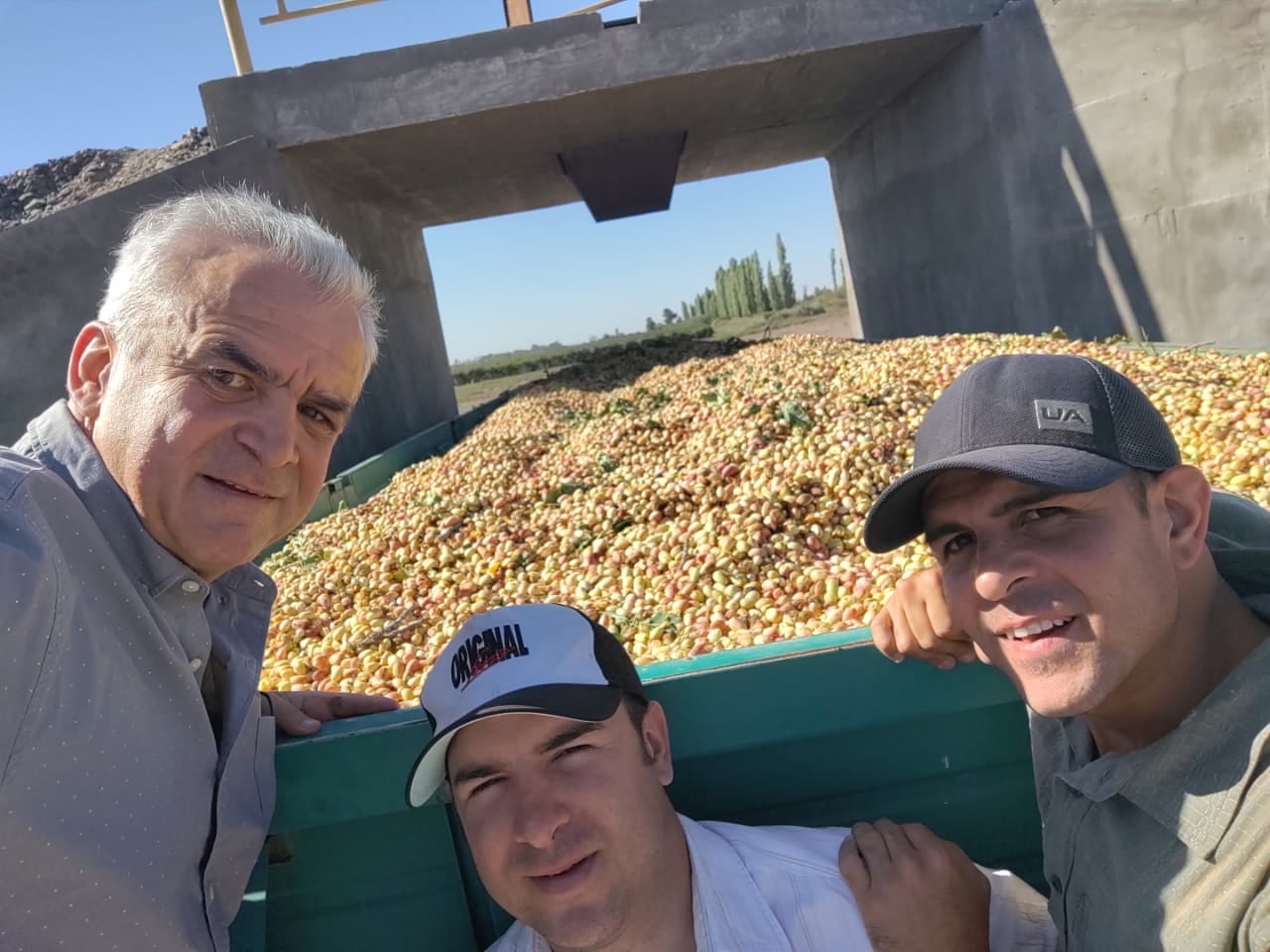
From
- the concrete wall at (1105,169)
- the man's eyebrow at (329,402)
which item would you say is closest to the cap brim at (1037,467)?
the man's eyebrow at (329,402)

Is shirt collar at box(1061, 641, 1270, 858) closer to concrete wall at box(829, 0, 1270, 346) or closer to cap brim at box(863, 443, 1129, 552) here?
cap brim at box(863, 443, 1129, 552)

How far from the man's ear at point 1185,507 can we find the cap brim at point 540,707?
97 cm

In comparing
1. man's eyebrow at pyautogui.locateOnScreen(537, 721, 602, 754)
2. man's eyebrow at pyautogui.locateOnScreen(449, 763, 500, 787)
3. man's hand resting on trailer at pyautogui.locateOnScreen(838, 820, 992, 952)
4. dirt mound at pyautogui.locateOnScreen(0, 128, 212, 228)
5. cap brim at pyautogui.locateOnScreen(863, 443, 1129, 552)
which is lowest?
man's hand resting on trailer at pyautogui.locateOnScreen(838, 820, 992, 952)

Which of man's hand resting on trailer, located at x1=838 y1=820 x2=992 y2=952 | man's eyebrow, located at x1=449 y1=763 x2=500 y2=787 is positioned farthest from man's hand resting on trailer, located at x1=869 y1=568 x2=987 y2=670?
man's eyebrow, located at x1=449 y1=763 x2=500 y2=787

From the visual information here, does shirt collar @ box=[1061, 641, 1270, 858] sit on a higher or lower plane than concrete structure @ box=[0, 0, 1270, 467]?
lower

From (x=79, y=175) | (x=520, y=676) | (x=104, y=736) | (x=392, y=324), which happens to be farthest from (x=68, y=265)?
(x=520, y=676)

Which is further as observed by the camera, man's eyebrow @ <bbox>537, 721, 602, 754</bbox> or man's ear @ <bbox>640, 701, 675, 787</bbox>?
man's ear @ <bbox>640, 701, 675, 787</bbox>

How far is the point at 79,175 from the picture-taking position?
1184 centimetres

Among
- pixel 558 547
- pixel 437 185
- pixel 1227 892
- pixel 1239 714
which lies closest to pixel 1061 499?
pixel 1239 714

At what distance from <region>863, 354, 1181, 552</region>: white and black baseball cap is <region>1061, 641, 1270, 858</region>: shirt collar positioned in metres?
0.35

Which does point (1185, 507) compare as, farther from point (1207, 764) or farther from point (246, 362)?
point (246, 362)

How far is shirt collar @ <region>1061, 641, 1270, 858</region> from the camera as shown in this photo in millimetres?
1153

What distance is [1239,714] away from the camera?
3.91 ft

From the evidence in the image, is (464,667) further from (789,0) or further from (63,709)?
(789,0)
